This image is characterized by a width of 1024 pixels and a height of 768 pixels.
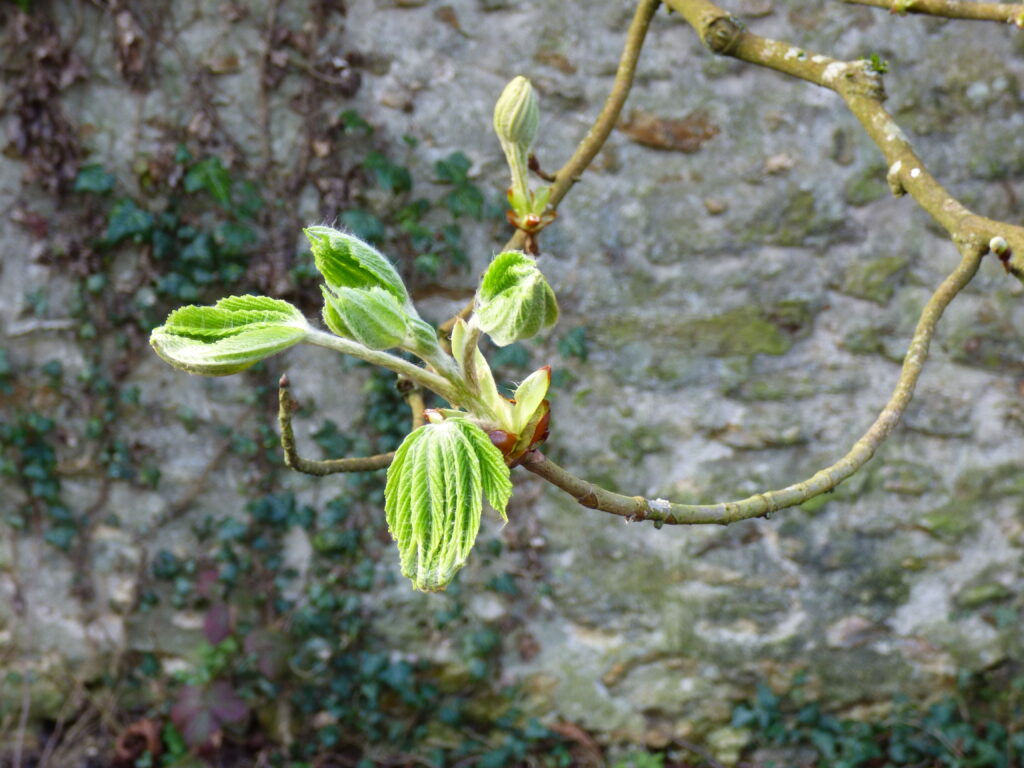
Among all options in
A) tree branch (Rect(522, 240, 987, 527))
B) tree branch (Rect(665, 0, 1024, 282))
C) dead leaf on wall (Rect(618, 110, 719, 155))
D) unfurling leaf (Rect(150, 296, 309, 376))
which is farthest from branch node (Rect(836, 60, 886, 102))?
dead leaf on wall (Rect(618, 110, 719, 155))

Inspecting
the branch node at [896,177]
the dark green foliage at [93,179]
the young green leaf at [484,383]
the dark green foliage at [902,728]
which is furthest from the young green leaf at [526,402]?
the dark green foliage at [902,728]

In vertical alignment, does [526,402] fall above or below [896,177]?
below

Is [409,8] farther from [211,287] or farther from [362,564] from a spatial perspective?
[362,564]

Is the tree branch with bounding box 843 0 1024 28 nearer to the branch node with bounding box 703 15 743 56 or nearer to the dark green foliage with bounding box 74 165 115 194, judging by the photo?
the branch node with bounding box 703 15 743 56

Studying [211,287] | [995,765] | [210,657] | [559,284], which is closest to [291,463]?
[559,284]

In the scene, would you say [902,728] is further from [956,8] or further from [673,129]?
[956,8]

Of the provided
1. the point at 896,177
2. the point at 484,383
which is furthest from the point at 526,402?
the point at 896,177

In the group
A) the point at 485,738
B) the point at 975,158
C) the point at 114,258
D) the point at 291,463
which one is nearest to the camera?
the point at 291,463
